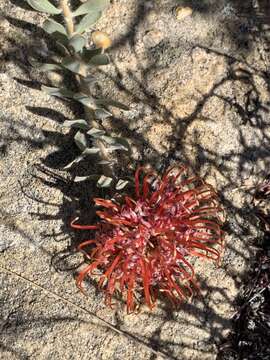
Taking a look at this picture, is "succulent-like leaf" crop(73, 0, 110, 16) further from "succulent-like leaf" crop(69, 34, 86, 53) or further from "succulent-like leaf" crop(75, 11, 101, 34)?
"succulent-like leaf" crop(69, 34, 86, 53)

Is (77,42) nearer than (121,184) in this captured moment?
Yes

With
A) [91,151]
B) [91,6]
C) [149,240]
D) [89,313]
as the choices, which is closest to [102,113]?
[91,151]

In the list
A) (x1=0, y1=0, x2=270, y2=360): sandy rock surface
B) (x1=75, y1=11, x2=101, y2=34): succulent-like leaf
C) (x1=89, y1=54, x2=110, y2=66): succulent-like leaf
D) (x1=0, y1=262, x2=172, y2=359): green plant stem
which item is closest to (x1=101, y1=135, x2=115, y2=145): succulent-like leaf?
(x1=0, y1=0, x2=270, y2=360): sandy rock surface

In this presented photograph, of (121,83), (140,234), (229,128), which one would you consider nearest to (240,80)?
(229,128)

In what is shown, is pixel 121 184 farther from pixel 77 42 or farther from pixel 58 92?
pixel 77 42

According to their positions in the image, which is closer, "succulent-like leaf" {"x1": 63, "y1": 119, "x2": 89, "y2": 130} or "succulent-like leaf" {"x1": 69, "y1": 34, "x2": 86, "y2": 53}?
"succulent-like leaf" {"x1": 69, "y1": 34, "x2": 86, "y2": 53}
